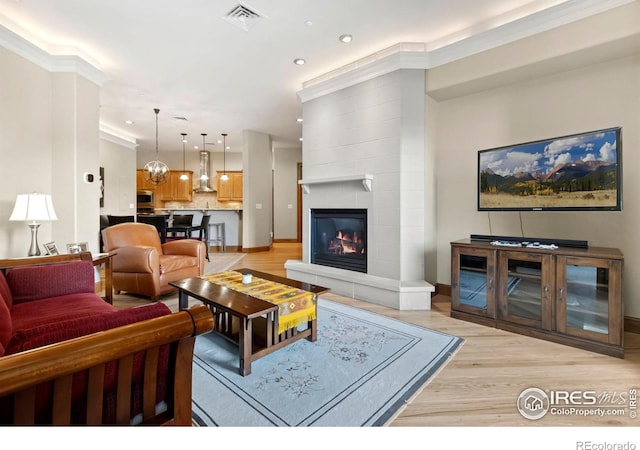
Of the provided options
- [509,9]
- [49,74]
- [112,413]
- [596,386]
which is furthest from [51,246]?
[509,9]

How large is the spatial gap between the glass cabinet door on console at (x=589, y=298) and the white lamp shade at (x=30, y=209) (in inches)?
177

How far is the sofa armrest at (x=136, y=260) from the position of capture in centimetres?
316

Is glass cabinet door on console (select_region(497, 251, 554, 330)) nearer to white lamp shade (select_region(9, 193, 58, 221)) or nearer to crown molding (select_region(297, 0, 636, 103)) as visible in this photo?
crown molding (select_region(297, 0, 636, 103))

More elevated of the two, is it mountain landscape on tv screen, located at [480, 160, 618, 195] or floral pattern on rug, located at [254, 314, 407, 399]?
mountain landscape on tv screen, located at [480, 160, 618, 195]

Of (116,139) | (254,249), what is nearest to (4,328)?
(254,249)

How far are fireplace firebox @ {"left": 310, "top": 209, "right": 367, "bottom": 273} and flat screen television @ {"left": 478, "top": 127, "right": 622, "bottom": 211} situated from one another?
4.49 ft

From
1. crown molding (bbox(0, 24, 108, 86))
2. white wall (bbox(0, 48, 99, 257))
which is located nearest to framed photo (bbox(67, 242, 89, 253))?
white wall (bbox(0, 48, 99, 257))

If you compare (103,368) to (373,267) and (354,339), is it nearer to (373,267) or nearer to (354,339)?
(354,339)

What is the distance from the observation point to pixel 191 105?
16.8 ft

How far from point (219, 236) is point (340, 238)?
464cm

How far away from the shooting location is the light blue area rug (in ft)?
4.79

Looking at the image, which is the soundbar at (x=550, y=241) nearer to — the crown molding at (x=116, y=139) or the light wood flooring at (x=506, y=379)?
the light wood flooring at (x=506, y=379)

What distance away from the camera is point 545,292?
2281 mm

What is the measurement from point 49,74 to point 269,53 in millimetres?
2569
